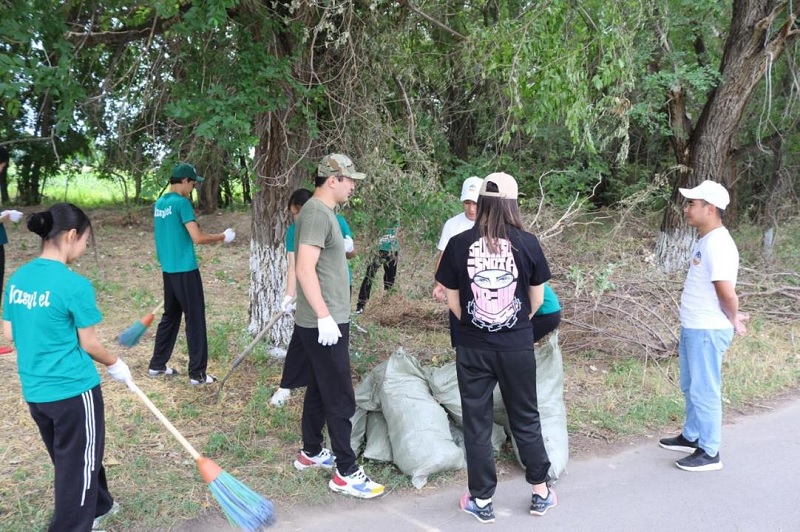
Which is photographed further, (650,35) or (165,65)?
(650,35)

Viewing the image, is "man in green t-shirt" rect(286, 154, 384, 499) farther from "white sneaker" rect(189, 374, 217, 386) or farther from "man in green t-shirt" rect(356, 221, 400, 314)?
"man in green t-shirt" rect(356, 221, 400, 314)

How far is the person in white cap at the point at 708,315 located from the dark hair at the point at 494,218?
1.35 meters

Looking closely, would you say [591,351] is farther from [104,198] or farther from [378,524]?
[104,198]

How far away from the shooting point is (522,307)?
3133 millimetres

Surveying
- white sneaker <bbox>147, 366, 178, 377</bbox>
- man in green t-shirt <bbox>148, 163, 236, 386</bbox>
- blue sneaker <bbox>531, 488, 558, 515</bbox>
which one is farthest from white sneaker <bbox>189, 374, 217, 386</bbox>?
blue sneaker <bbox>531, 488, 558, 515</bbox>

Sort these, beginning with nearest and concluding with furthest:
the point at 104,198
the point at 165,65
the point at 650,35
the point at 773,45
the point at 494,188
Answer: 1. the point at 494,188
2. the point at 165,65
3. the point at 773,45
4. the point at 650,35
5. the point at 104,198

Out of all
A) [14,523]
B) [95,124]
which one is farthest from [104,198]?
[14,523]

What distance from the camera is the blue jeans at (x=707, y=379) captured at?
12.4 ft

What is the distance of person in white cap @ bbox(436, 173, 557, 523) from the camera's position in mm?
3066

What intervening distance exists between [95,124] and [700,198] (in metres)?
4.76

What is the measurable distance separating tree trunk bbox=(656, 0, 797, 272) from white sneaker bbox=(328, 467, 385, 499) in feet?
18.0

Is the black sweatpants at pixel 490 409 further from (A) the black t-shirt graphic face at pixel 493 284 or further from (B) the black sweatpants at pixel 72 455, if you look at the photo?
(B) the black sweatpants at pixel 72 455

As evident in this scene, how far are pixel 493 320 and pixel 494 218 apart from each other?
520 mm

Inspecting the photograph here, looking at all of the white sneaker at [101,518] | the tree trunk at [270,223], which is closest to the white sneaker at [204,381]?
the tree trunk at [270,223]
